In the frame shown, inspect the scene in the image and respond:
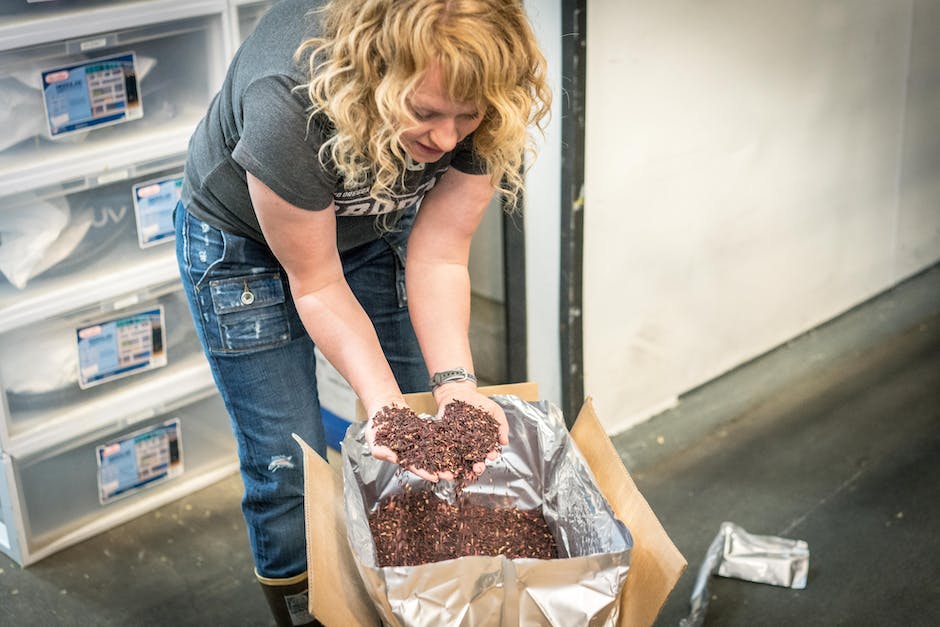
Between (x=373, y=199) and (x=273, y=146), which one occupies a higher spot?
(x=273, y=146)

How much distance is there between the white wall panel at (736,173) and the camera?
2.33 metres

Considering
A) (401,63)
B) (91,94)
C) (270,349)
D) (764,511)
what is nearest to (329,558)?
(270,349)

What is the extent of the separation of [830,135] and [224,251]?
2026mm

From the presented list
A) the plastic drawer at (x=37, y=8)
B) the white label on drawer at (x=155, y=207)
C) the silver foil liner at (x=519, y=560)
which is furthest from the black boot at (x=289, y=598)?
the plastic drawer at (x=37, y=8)

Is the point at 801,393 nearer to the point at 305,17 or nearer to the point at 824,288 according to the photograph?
the point at 824,288

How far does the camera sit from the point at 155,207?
225 cm

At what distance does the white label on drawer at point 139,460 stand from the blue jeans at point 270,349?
31.0 inches

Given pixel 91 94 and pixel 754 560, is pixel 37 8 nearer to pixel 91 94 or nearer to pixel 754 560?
pixel 91 94

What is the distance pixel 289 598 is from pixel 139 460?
0.85m

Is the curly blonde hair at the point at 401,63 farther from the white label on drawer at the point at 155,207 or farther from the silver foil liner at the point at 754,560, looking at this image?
the silver foil liner at the point at 754,560

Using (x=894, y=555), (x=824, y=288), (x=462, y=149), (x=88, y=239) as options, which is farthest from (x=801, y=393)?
(x=88, y=239)

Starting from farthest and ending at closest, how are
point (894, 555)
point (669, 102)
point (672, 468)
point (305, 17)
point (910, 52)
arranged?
point (910, 52), point (672, 468), point (669, 102), point (894, 555), point (305, 17)

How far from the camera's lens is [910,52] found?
10.0ft

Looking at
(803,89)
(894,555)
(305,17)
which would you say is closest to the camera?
(305,17)
